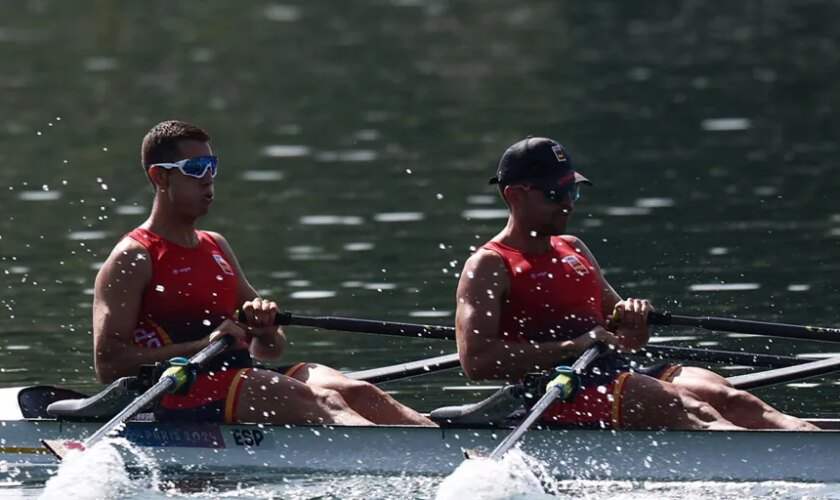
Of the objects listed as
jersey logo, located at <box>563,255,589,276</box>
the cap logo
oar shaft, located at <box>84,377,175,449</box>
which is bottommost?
oar shaft, located at <box>84,377,175,449</box>

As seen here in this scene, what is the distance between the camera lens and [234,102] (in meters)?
35.1

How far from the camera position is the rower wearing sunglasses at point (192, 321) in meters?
11.4

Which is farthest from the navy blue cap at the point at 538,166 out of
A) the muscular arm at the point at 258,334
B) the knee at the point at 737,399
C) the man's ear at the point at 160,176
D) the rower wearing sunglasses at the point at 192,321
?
the man's ear at the point at 160,176

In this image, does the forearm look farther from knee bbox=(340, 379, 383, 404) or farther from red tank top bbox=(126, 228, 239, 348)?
knee bbox=(340, 379, 383, 404)

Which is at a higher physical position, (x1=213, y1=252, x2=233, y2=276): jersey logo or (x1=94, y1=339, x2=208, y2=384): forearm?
(x1=213, y1=252, x2=233, y2=276): jersey logo

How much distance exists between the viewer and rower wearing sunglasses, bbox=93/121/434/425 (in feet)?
37.4

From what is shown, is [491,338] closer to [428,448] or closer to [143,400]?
[428,448]

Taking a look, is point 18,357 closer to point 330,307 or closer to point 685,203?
point 330,307

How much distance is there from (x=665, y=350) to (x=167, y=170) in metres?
3.44

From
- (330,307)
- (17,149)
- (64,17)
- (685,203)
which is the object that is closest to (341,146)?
(17,149)

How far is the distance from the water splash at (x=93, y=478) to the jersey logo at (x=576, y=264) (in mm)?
A: 2878

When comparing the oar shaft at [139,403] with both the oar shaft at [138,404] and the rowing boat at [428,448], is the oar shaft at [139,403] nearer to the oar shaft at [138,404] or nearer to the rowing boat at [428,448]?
the oar shaft at [138,404]

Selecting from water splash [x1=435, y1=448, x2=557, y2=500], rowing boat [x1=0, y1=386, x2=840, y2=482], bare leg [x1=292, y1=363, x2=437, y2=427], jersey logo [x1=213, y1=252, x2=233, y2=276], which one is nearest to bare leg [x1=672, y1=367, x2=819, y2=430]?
rowing boat [x1=0, y1=386, x2=840, y2=482]

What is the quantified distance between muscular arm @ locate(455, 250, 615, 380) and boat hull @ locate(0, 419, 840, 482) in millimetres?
395
